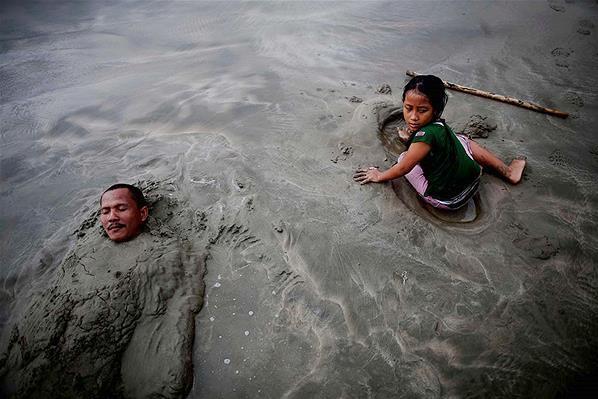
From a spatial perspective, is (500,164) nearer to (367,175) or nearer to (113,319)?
(367,175)

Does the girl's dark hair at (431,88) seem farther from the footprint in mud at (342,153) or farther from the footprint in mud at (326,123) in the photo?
the footprint in mud at (326,123)

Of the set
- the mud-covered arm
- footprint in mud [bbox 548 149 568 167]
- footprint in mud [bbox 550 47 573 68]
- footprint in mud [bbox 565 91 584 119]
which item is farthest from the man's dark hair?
footprint in mud [bbox 550 47 573 68]

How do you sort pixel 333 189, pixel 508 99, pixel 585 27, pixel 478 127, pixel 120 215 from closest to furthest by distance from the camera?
pixel 120 215, pixel 333 189, pixel 478 127, pixel 508 99, pixel 585 27

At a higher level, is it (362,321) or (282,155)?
(282,155)

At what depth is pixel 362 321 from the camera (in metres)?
2.04

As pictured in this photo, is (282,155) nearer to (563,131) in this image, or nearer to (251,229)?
(251,229)

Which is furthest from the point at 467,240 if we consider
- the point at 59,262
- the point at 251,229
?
the point at 59,262

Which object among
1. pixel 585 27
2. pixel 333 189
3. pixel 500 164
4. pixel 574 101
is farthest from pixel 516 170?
pixel 585 27

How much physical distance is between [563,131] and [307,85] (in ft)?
9.83

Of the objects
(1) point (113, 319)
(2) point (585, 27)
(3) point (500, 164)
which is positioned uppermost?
(2) point (585, 27)

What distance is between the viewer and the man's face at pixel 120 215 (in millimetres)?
2424

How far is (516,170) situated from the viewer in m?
2.95

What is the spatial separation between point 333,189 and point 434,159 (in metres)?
0.88

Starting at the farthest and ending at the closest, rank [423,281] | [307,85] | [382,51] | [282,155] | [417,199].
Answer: [382,51], [307,85], [282,155], [417,199], [423,281]
